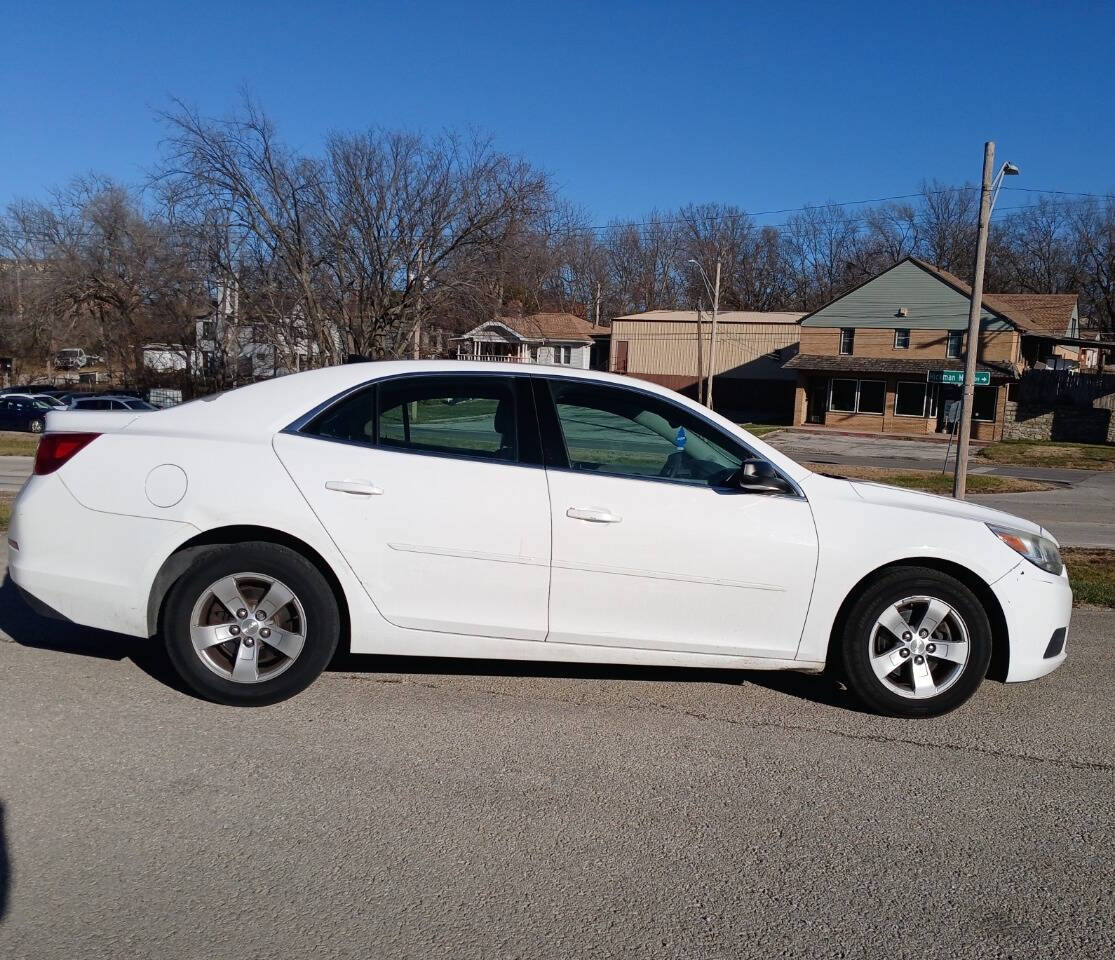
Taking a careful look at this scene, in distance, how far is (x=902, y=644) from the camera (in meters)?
4.96

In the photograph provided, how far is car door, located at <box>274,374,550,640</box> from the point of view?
481cm

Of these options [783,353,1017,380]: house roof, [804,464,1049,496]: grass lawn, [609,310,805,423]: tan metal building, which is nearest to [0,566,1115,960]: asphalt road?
[804,464,1049,496]: grass lawn

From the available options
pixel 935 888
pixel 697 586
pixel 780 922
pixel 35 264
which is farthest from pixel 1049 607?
pixel 35 264

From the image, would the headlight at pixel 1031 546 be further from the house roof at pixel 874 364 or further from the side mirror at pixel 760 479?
the house roof at pixel 874 364

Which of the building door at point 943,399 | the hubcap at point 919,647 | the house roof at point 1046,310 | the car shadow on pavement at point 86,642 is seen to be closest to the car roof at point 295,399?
the hubcap at point 919,647

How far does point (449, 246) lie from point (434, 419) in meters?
31.3

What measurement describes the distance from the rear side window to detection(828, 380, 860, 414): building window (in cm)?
4950

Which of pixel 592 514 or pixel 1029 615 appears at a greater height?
pixel 592 514

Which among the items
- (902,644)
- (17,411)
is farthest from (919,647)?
(17,411)

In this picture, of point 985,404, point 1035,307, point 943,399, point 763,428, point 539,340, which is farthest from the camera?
point 1035,307

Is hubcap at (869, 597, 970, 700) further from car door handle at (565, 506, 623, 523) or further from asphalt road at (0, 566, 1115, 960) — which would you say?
car door handle at (565, 506, 623, 523)

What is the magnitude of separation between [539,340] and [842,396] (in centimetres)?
1598

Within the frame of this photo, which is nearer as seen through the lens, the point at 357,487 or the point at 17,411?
the point at 357,487

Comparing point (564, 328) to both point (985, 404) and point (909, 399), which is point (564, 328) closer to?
point (909, 399)
